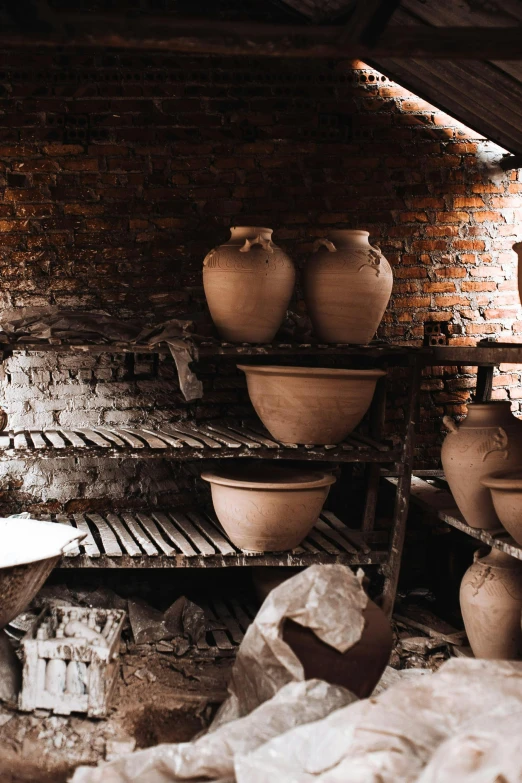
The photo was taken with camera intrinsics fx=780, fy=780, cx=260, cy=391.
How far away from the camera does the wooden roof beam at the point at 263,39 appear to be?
8.18ft

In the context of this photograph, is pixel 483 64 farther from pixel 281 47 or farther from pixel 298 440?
pixel 298 440

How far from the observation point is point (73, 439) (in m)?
3.38

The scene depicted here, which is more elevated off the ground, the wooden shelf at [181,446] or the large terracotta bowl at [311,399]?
the large terracotta bowl at [311,399]

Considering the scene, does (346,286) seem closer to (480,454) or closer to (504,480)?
(480,454)

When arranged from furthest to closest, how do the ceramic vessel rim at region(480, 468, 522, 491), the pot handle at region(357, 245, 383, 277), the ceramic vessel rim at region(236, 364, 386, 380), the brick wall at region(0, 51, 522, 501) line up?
the brick wall at region(0, 51, 522, 501), the pot handle at region(357, 245, 383, 277), the ceramic vessel rim at region(236, 364, 386, 380), the ceramic vessel rim at region(480, 468, 522, 491)

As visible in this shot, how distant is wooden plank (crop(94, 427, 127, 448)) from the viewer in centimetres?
325

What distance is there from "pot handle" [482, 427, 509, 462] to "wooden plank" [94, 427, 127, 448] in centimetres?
140

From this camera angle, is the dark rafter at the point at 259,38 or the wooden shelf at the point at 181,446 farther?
the wooden shelf at the point at 181,446

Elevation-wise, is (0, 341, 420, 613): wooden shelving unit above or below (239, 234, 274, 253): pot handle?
below

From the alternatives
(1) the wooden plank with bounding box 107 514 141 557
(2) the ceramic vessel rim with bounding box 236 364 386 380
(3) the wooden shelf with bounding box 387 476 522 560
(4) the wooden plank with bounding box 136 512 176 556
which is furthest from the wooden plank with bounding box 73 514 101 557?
(3) the wooden shelf with bounding box 387 476 522 560

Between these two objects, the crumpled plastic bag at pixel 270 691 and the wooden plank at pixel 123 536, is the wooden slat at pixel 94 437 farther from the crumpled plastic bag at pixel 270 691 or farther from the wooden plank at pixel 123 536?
the crumpled plastic bag at pixel 270 691

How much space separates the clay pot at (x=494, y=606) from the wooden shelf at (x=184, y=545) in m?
0.47

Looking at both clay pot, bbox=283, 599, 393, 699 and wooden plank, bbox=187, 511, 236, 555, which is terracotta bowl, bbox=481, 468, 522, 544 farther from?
wooden plank, bbox=187, 511, 236, 555

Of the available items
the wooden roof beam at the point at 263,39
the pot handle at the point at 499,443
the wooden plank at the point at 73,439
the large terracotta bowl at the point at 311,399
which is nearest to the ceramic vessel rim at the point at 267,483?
the large terracotta bowl at the point at 311,399
